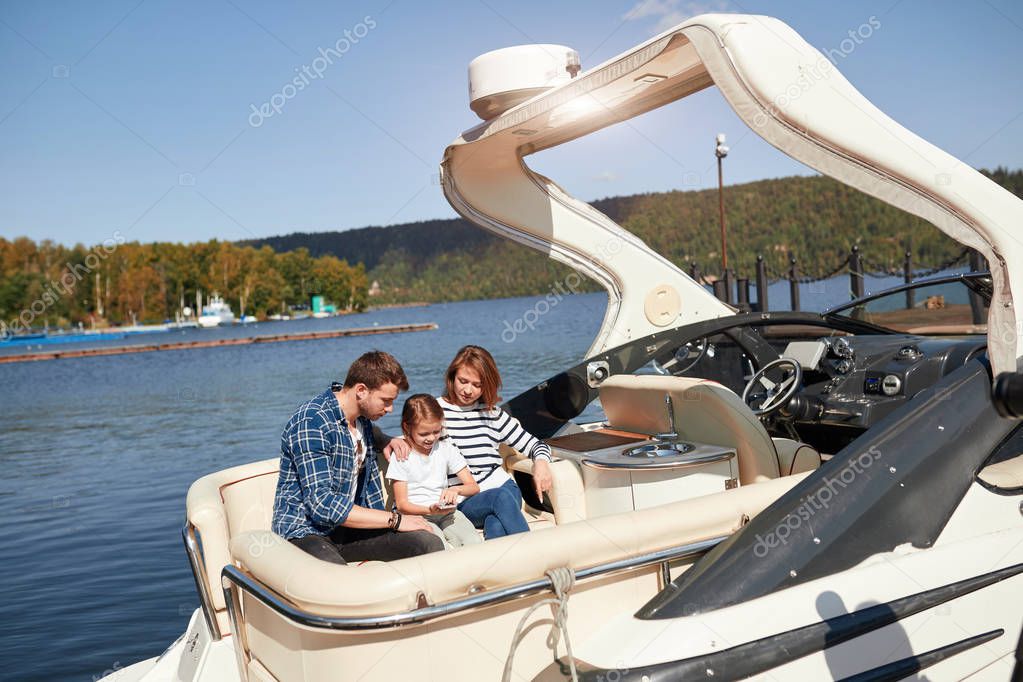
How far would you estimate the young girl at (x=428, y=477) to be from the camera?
327 centimetres

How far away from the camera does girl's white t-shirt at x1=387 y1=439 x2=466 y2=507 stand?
3330 mm

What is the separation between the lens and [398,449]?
330 centimetres

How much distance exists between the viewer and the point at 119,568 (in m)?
7.29

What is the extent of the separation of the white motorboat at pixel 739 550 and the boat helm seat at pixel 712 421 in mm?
15

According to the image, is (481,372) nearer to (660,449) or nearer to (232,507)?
(660,449)

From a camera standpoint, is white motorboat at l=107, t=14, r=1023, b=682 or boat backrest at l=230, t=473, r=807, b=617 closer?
boat backrest at l=230, t=473, r=807, b=617

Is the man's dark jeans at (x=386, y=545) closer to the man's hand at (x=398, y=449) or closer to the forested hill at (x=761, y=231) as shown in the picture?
the man's hand at (x=398, y=449)

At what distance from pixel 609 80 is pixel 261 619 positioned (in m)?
2.59

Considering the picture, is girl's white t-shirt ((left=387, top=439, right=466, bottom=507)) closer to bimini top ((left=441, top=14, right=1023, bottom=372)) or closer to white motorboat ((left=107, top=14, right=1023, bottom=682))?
white motorboat ((left=107, top=14, right=1023, bottom=682))

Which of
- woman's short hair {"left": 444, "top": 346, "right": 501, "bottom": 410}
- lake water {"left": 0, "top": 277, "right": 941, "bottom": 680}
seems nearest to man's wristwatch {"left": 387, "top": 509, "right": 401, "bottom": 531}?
woman's short hair {"left": 444, "top": 346, "right": 501, "bottom": 410}

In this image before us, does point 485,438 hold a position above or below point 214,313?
below

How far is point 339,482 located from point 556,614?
44.2 inches

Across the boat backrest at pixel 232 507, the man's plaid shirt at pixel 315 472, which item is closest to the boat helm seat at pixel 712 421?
the boat backrest at pixel 232 507

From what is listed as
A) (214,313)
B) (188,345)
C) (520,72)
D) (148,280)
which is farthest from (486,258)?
(520,72)
